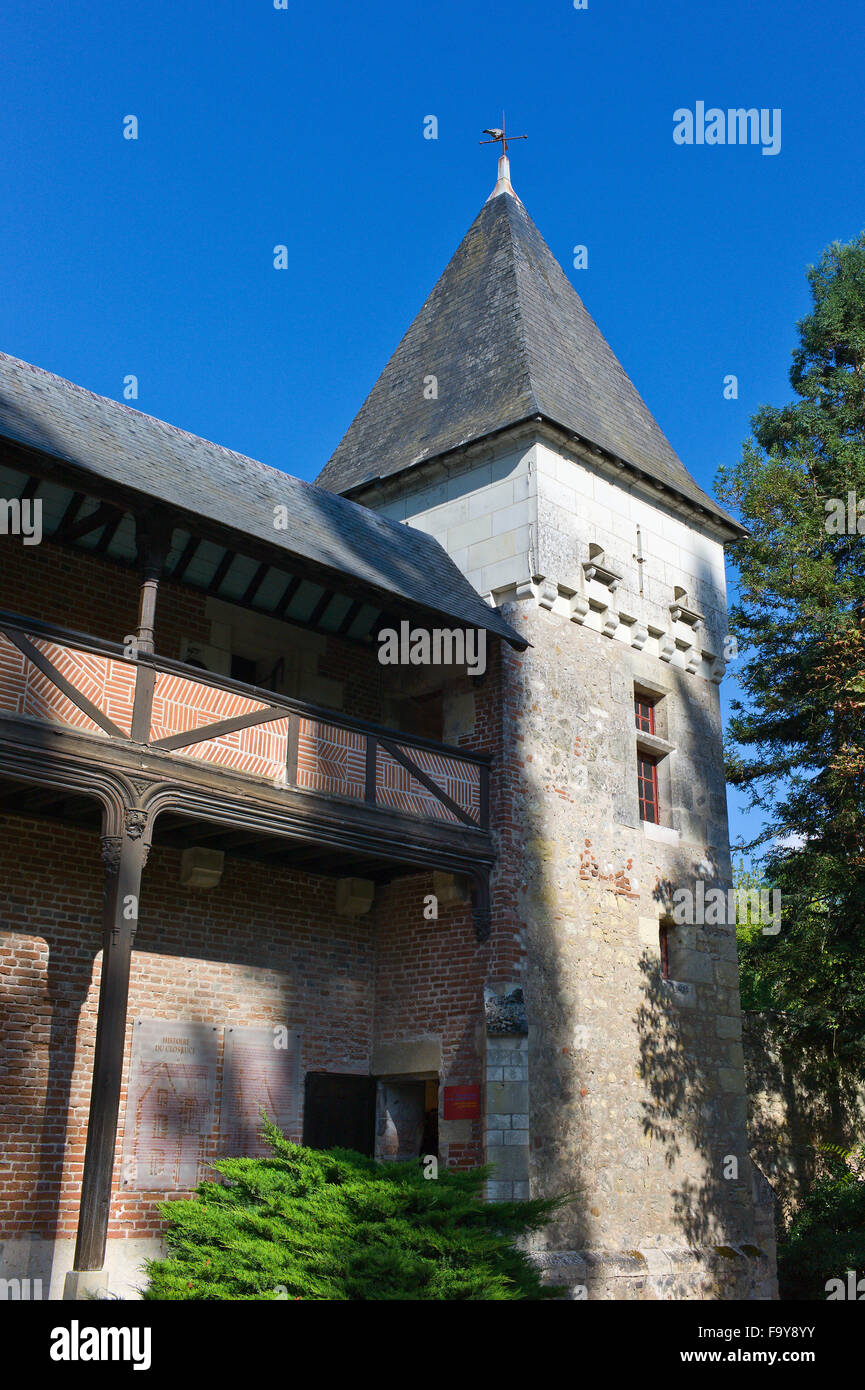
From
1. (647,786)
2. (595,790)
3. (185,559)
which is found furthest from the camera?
(647,786)

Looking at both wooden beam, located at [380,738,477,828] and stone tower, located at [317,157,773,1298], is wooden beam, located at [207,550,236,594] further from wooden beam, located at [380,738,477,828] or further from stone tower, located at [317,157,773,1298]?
stone tower, located at [317,157,773,1298]

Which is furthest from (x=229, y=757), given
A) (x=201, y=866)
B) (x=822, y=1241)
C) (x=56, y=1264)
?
(x=822, y=1241)

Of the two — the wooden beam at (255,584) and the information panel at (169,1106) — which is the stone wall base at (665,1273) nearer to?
the information panel at (169,1106)

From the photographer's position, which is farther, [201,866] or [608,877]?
[608,877]

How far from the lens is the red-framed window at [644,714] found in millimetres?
15227

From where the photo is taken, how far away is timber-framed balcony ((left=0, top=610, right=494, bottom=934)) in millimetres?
9281

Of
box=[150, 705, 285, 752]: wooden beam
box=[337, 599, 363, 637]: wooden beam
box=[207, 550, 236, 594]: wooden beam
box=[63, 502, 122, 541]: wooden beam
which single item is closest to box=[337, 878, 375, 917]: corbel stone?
box=[337, 599, 363, 637]: wooden beam

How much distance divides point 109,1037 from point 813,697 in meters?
11.7

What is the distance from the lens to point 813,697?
1741cm

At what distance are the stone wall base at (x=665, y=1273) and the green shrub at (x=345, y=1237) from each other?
2.95 m

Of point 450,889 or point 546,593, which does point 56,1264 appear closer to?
point 450,889

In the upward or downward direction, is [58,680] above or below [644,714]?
below

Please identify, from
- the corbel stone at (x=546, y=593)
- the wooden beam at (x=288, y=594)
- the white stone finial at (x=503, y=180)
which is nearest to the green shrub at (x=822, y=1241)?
the corbel stone at (x=546, y=593)
